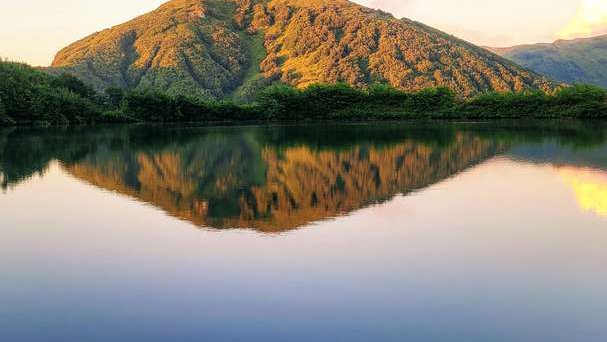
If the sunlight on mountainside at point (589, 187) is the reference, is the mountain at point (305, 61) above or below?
above

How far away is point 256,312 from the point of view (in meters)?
8.26

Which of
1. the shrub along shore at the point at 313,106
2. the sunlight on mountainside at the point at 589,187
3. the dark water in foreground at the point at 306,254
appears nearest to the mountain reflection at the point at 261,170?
the dark water in foreground at the point at 306,254

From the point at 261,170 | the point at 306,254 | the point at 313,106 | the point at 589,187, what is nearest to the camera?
the point at 306,254

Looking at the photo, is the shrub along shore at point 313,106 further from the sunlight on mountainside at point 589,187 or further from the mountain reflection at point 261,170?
the sunlight on mountainside at point 589,187

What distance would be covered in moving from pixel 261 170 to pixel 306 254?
13.4 m

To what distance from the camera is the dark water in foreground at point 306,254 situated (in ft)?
26.0

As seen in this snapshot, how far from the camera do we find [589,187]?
62.6 ft

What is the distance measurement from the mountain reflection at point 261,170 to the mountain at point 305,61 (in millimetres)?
116897

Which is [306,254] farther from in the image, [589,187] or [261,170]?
[261,170]

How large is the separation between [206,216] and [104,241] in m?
3.03

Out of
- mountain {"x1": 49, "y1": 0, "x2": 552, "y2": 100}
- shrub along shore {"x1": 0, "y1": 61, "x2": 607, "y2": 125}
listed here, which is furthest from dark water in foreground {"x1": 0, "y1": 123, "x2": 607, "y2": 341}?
mountain {"x1": 49, "y1": 0, "x2": 552, "y2": 100}

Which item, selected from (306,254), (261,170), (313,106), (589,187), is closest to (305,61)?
(313,106)

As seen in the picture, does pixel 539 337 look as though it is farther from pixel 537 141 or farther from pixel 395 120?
pixel 395 120

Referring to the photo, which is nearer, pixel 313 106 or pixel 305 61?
pixel 313 106
